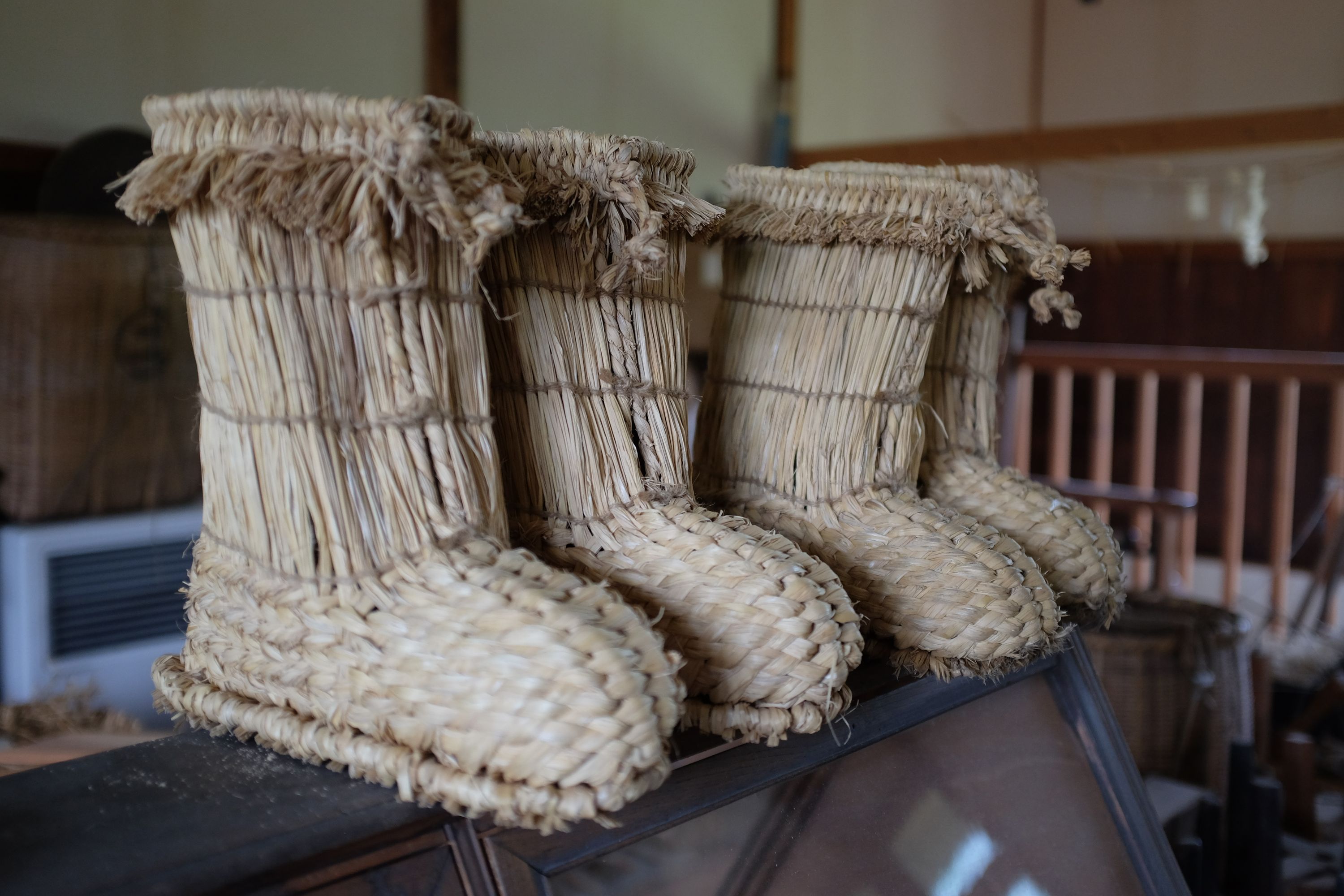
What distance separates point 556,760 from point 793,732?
8.7 inches

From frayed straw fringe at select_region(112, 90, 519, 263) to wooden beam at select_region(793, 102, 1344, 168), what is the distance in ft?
6.98

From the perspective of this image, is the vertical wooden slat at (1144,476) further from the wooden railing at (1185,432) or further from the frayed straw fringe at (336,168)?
the frayed straw fringe at (336,168)

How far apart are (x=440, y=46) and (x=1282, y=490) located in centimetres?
269

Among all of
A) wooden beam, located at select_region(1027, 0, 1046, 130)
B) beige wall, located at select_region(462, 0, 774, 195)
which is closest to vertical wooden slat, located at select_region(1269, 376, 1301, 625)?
wooden beam, located at select_region(1027, 0, 1046, 130)

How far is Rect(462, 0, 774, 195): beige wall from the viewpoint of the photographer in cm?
302

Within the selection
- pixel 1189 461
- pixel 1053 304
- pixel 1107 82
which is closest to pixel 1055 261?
pixel 1053 304

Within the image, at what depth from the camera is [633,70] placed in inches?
136

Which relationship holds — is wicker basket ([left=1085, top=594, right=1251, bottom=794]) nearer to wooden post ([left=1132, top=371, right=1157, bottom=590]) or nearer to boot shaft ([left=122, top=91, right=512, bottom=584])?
wooden post ([left=1132, top=371, right=1157, bottom=590])

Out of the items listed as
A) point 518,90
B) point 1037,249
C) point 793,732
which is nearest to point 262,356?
point 793,732

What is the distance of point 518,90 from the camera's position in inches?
121

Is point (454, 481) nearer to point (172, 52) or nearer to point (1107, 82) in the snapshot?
point (172, 52)

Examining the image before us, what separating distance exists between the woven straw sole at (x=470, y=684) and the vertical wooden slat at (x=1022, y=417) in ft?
9.51

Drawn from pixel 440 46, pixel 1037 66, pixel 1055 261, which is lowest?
pixel 1055 261

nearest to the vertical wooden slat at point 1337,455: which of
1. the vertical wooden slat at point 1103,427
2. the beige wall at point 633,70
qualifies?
the vertical wooden slat at point 1103,427
